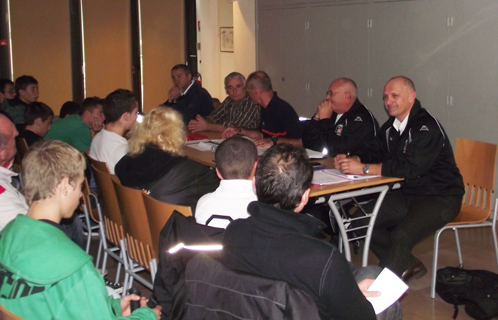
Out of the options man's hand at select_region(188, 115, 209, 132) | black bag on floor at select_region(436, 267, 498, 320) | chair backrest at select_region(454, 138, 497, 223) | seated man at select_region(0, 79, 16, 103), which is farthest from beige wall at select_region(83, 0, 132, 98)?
black bag on floor at select_region(436, 267, 498, 320)

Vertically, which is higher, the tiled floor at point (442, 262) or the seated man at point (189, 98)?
the seated man at point (189, 98)

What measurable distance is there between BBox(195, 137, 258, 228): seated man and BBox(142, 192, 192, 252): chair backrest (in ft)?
0.48

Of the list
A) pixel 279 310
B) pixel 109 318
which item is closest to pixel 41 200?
pixel 109 318

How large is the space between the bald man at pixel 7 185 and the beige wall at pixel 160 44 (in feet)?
24.0

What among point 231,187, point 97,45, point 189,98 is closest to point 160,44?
point 97,45

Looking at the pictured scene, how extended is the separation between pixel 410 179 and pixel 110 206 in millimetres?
1955

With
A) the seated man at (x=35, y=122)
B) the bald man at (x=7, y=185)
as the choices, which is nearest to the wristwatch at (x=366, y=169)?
the bald man at (x=7, y=185)

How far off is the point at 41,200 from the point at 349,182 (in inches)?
80.0

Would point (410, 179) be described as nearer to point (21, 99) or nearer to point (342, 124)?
point (342, 124)

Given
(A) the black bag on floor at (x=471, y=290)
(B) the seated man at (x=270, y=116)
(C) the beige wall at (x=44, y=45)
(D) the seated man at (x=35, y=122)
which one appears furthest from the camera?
(C) the beige wall at (x=44, y=45)

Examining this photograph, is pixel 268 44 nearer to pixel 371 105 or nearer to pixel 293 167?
pixel 371 105

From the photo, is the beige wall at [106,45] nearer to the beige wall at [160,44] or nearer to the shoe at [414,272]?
the beige wall at [160,44]

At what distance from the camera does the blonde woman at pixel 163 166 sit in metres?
3.29

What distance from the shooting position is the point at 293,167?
183 cm
